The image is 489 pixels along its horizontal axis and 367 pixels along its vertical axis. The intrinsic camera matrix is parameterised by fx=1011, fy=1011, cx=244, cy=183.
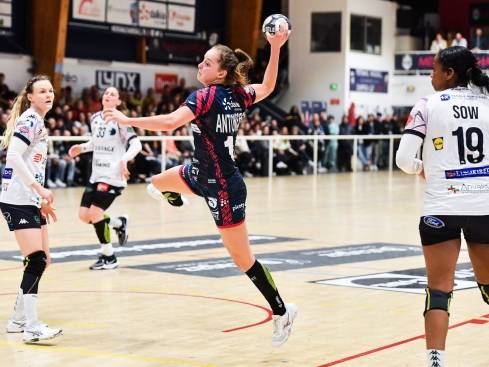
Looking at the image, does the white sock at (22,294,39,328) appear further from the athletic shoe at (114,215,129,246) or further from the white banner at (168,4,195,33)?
the white banner at (168,4,195,33)

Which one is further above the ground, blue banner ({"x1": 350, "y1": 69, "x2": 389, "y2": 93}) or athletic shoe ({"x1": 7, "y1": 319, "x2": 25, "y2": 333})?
blue banner ({"x1": 350, "y1": 69, "x2": 389, "y2": 93})

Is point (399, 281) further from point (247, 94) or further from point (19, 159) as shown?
point (19, 159)

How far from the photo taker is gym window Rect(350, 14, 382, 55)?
36.8 metres

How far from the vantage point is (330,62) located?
36812mm

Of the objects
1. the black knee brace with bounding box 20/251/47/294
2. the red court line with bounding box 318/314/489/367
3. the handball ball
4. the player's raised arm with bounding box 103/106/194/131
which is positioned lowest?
the red court line with bounding box 318/314/489/367

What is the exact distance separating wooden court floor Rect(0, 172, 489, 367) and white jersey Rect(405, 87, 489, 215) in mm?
1414

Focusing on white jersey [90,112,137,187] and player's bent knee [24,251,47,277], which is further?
white jersey [90,112,137,187]

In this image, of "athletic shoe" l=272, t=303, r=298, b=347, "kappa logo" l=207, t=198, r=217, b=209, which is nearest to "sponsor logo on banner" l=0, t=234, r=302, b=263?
"kappa logo" l=207, t=198, r=217, b=209

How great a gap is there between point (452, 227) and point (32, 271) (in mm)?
3160

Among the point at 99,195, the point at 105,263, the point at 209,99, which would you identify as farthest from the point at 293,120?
the point at 209,99

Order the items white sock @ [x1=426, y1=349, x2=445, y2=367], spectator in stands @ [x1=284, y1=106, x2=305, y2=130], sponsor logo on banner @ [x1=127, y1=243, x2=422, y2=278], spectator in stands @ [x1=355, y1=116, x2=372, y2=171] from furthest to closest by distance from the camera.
→ 1. spectator in stands @ [x1=355, y1=116, x2=372, y2=171]
2. spectator in stands @ [x1=284, y1=106, x2=305, y2=130]
3. sponsor logo on banner @ [x1=127, y1=243, x2=422, y2=278]
4. white sock @ [x1=426, y1=349, x2=445, y2=367]

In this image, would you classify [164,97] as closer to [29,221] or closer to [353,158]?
[353,158]

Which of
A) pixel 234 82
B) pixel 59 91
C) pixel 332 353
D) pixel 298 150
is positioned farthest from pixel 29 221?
pixel 298 150

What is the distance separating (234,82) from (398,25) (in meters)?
32.9
